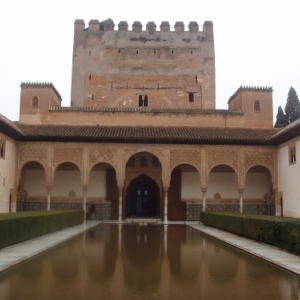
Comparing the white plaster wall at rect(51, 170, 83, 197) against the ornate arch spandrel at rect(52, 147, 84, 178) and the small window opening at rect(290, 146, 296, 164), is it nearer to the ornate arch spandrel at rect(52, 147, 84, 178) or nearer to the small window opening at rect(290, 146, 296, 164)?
the ornate arch spandrel at rect(52, 147, 84, 178)

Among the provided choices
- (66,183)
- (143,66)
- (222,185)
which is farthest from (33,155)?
(143,66)

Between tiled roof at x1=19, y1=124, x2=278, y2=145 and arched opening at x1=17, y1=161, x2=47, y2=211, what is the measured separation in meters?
2.30

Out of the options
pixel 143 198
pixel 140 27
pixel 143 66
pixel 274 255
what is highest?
pixel 140 27

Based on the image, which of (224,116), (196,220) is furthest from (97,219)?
(224,116)

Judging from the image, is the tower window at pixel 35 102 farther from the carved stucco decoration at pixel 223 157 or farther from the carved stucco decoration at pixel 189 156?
the carved stucco decoration at pixel 223 157

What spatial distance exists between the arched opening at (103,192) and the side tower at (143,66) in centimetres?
694

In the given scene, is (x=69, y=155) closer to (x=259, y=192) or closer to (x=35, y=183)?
(x=35, y=183)

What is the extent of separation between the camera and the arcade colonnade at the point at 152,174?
74.2 feet

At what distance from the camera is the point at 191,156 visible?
74.9ft

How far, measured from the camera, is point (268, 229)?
36.9ft

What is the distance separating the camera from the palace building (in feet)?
73.4

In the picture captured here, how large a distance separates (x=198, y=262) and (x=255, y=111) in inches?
741

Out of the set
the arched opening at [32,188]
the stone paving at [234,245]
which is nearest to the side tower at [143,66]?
the arched opening at [32,188]

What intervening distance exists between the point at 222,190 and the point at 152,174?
4.03 m
